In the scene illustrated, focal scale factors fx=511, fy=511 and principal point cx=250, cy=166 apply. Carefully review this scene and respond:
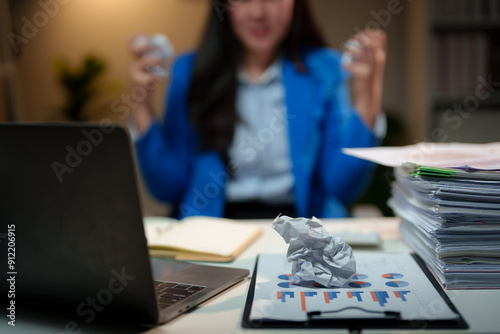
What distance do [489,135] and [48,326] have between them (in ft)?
8.39

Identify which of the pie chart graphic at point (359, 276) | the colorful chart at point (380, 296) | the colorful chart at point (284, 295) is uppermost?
the colorful chart at point (380, 296)

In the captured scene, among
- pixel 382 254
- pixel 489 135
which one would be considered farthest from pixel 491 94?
pixel 382 254

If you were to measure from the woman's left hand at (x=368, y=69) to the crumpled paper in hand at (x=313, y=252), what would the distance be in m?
0.98

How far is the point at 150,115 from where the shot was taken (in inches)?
69.6

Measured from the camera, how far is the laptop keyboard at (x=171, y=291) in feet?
2.24

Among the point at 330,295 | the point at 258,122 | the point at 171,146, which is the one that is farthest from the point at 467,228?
the point at 171,146

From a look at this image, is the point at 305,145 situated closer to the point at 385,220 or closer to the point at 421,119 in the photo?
the point at 385,220

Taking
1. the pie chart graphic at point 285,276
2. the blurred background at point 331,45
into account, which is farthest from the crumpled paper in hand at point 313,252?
the blurred background at point 331,45

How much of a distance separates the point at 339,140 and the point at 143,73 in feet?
2.33

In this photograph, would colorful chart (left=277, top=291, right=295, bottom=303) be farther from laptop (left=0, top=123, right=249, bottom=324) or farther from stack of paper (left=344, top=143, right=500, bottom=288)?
stack of paper (left=344, top=143, right=500, bottom=288)

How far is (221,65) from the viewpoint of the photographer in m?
1.89

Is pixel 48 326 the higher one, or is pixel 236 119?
pixel 236 119

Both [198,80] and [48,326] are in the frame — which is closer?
[48,326]

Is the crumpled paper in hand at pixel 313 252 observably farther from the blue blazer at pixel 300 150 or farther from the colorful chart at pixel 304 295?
the blue blazer at pixel 300 150
